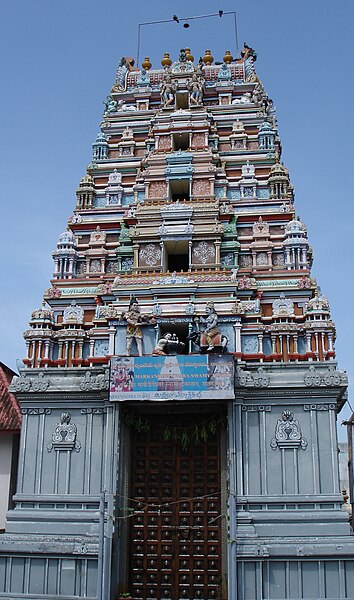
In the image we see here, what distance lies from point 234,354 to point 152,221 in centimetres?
710

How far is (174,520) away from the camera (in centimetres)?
2431

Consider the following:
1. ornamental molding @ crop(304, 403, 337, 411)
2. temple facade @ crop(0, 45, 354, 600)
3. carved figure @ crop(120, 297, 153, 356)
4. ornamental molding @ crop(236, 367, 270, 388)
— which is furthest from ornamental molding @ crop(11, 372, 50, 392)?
ornamental molding @ crop(304, 403, 337, 411)

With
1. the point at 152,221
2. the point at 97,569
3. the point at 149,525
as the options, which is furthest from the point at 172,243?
the point at 97,569

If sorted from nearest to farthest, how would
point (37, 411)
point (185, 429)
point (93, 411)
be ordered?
point (93, 411)
point (37, 411)
point (185, 429)

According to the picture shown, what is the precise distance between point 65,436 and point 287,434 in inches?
289

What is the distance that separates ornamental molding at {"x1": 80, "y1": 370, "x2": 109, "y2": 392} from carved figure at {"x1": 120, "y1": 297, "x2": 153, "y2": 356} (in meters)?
1.31

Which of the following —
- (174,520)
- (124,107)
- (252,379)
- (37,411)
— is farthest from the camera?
(124,107)

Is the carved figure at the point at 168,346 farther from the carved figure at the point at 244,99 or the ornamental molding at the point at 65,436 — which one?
the carved figure at the point at 244,99

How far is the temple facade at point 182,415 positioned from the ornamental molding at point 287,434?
5cm

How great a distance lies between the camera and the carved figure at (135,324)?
2530 cm

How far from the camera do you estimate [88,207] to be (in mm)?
30969

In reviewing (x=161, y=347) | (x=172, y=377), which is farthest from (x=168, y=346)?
(x=172, y=377)

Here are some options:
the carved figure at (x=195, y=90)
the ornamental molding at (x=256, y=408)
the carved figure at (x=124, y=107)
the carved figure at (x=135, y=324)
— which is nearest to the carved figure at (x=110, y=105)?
the carved figure at (x=124, y=107)

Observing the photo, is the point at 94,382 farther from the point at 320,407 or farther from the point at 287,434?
the point at 320,407
